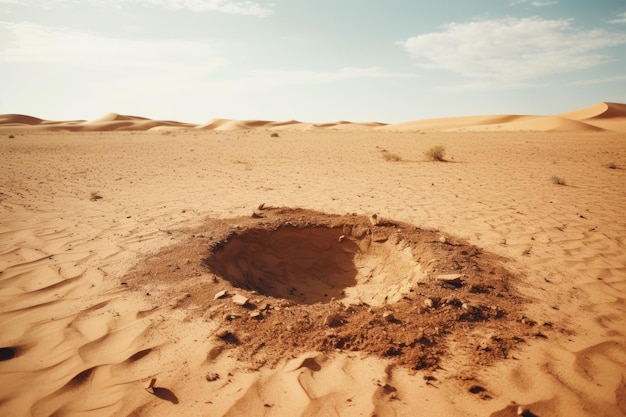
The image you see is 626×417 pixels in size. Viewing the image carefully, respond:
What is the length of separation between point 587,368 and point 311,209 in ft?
13.7

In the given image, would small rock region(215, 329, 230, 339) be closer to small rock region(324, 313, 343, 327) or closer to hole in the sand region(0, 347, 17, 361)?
small rock region(324, 313, 343, 327)

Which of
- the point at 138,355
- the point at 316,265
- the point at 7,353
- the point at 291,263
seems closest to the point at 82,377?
the point at 138,355

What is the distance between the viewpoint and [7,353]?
2402mm

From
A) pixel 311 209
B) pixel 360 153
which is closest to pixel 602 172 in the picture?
pixel 360 153

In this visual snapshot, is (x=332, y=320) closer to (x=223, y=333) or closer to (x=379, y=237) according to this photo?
(x=223, y=333)

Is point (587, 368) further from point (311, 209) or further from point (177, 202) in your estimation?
point (177, 202)

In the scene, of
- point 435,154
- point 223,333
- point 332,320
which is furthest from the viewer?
point 435,154

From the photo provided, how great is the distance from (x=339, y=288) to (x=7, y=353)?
10.2ft

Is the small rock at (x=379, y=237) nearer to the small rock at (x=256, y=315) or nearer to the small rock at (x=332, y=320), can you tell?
the small rock at (x=332, y=320)

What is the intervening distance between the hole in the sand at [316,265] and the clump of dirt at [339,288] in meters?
0.01

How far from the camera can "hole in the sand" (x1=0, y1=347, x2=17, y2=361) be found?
2365 mm

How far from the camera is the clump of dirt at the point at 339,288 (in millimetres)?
2512

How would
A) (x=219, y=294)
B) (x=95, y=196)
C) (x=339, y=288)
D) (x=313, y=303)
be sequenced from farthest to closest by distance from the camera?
1. (x=95, y=196)
2. (x=339, y=288)
3. (x=313, y=303)
4. (x=219, y=294)

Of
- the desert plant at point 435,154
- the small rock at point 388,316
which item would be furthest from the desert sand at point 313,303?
the desert plant at point 435,154
